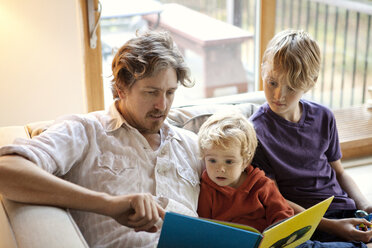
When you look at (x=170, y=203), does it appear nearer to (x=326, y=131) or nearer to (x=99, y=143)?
(x=99, y=143)

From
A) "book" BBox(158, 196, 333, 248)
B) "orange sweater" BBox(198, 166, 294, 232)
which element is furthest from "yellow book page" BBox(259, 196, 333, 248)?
"orange sweater" BBox(198, 166, 294, 232)

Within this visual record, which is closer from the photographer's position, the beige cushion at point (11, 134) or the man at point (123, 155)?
the man at point (123, 155)

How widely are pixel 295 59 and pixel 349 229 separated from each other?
0.68 m

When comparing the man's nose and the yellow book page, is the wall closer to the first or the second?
the man's nose

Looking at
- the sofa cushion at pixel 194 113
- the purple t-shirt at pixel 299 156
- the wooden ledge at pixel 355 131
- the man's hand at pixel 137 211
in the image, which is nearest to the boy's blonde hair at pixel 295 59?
the purple t-shirt at pixel 299 156

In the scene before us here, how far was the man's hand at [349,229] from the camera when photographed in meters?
1.82

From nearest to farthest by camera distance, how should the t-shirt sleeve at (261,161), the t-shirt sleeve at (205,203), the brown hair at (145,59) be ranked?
the brown hair at (145,59) → the t-shirt sleeve at (205,203) → the t-shirt sleeve at (261,161)

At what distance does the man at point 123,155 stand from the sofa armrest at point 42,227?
3 centimetres

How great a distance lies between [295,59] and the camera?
183 centimetres

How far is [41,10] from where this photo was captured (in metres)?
2.30

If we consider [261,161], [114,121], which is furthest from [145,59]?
[261,161]

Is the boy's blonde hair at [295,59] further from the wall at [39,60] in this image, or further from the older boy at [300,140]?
the wall at [39,60]

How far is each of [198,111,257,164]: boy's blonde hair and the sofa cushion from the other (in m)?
0.31

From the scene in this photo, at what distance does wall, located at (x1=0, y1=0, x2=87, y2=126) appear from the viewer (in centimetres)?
228
